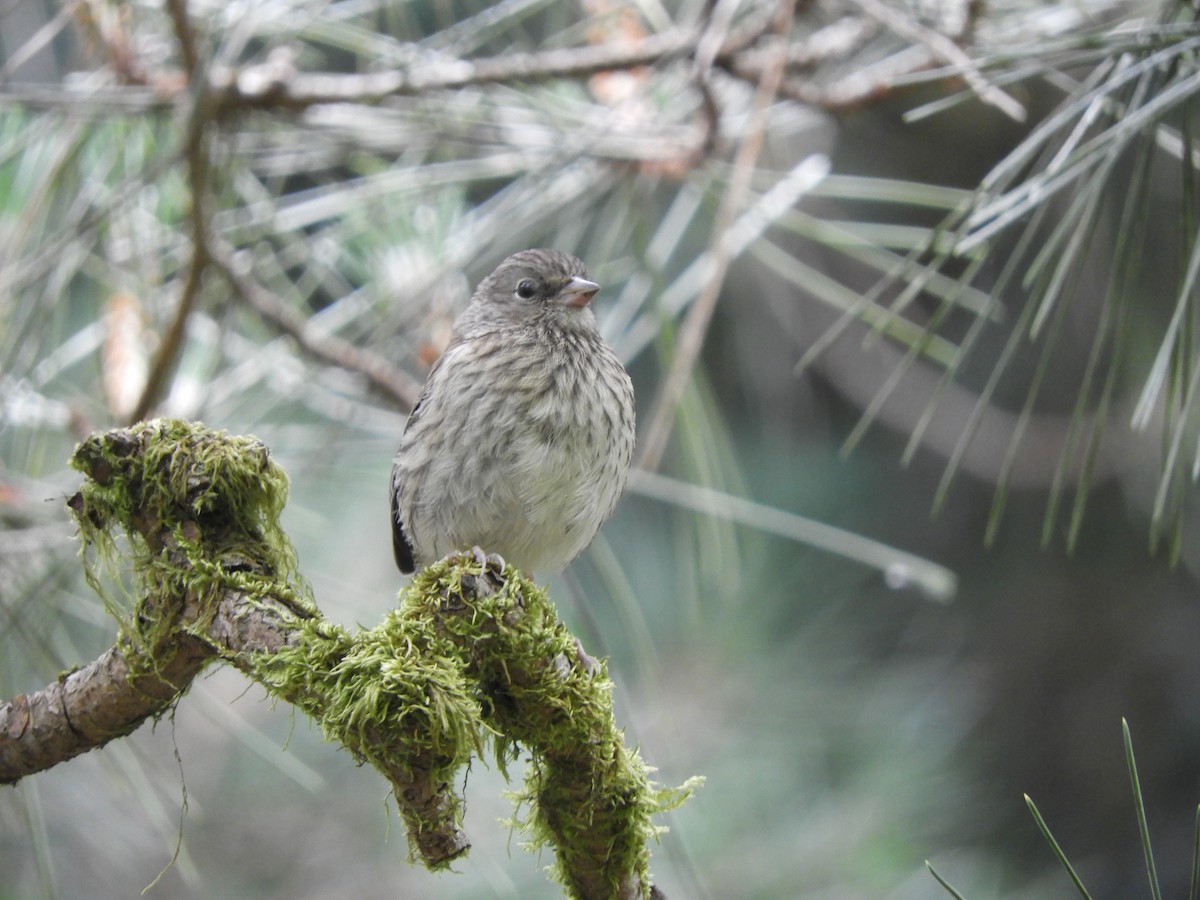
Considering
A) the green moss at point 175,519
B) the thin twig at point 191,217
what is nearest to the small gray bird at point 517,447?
the thin twig at point 191,217

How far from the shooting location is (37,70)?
4121 millimetres

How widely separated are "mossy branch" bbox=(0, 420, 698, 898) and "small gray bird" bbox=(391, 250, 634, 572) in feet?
2.53

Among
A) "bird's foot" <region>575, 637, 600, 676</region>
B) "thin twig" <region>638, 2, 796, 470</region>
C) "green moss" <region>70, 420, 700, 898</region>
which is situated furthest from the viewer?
"thin twig" <region>638, 2, 796, 470</region>

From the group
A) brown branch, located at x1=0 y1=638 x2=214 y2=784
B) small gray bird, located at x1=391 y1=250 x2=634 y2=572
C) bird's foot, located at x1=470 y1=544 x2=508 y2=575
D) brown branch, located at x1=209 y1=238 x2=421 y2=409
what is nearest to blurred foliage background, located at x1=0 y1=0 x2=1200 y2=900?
brown branch, located at x1=209 y1=238 x2=421 y2=409

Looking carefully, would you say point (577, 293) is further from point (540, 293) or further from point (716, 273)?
point (716, 273)

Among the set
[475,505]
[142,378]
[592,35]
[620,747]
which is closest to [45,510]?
[142,378]

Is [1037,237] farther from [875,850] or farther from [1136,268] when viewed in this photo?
[1136,268]

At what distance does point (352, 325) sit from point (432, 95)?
82 cm

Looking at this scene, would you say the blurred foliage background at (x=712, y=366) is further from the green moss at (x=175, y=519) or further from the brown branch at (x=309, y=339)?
the green moss at (x=175, y=519)

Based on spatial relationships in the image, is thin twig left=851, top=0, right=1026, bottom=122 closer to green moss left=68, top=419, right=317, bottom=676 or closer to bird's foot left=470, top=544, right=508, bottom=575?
bird's foot left=470, top=544, right=508, bottom=575

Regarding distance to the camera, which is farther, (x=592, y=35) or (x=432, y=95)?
(x=592, y=35)

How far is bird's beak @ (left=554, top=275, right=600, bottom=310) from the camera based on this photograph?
119 inches

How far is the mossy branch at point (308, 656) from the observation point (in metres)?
1.61

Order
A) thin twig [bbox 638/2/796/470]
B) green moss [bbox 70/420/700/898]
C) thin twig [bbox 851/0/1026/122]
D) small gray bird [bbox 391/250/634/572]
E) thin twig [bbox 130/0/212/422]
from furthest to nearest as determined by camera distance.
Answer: small gray bird [bbox 391/250/634/572] → thin twig [bbox 130/0/212/422] → thin twig [bbox 638/2/796/470] → thin twig [bbox 851/0/1026/122] → green moss [bbox 70/420/700/898]
